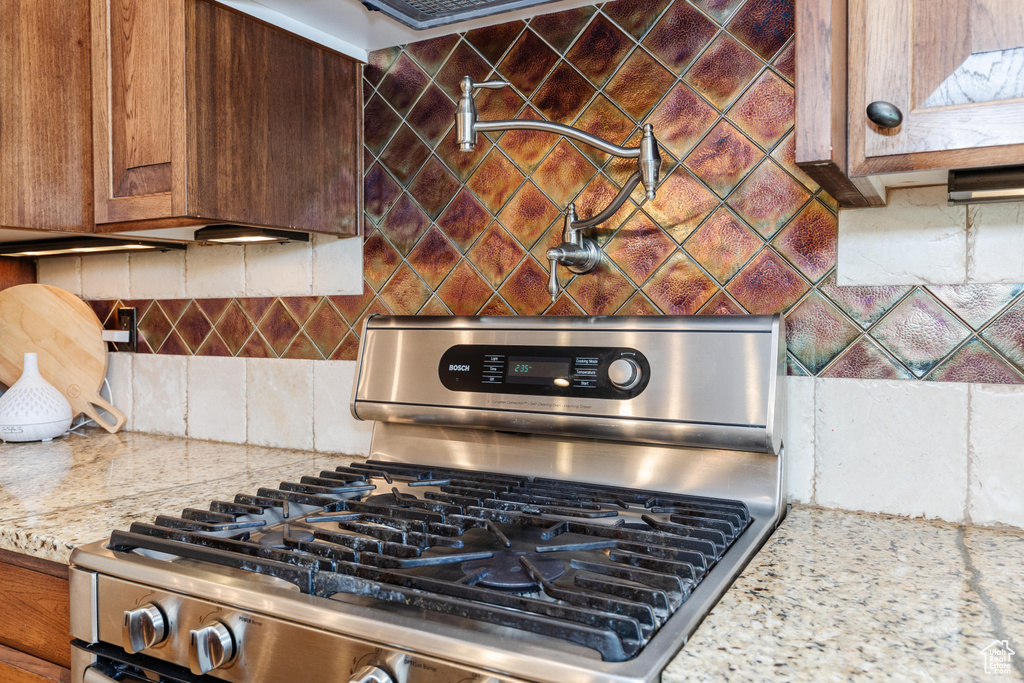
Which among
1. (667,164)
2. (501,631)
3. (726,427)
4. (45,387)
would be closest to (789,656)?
(501,631)

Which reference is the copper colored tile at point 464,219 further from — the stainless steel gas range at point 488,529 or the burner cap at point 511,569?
the burner cap at point 511,569

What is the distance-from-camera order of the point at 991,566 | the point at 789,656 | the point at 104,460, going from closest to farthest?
the point at 789,656 → the point at 991,566 → the point at 104,460

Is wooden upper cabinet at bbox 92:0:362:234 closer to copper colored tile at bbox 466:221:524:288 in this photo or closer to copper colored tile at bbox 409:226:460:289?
copper colored tile at bbox 409:226:460:289

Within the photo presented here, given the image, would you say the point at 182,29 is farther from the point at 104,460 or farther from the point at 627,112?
the point at 104,460

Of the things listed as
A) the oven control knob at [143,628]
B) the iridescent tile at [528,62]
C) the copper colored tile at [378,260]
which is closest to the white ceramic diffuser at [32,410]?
the copper colored tile at [378,260]

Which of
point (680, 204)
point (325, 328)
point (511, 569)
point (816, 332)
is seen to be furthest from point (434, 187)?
point (511, 569)

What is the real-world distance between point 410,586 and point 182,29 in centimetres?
105

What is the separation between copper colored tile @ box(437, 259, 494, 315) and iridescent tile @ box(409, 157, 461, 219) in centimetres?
13

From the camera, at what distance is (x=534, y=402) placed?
3.93 ft

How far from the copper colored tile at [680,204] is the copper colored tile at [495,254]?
28 centimetres

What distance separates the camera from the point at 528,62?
1360 mm

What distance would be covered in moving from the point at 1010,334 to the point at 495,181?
2.90ft

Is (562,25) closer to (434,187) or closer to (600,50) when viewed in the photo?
(600,50)

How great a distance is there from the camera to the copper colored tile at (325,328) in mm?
1595
